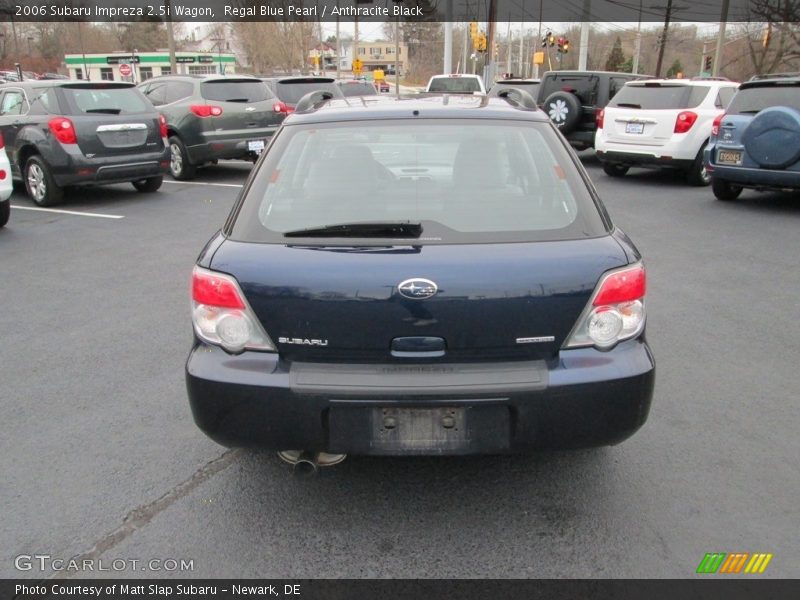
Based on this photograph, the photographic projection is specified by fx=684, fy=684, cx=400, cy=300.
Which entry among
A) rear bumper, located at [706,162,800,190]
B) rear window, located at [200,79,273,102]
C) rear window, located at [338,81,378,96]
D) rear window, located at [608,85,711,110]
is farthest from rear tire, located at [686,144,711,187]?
rear window, located at [338,81,378,96]

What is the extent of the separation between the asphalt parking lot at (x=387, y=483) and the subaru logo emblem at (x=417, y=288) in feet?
3.28

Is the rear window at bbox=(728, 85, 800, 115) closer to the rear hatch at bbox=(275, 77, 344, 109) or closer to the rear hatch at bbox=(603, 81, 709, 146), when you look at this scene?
the rear hatch at bbox=(603, 81, 709, 146)

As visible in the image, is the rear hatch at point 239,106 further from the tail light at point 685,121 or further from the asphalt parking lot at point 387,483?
the asphalt parking lot at point 387,483

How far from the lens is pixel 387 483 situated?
3.09m

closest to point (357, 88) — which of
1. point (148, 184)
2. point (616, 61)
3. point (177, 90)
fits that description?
point (177, 90)

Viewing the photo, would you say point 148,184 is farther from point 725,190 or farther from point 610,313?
point 610,313

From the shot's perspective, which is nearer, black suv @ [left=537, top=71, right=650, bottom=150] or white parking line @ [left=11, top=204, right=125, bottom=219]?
white parking line @ [left=11, top=204, right=125, bottom=219]

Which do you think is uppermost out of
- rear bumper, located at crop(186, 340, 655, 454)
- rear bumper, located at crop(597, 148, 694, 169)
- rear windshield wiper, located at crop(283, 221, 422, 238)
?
rear windshield wiper, located at crop(283, 221, 422, 238)

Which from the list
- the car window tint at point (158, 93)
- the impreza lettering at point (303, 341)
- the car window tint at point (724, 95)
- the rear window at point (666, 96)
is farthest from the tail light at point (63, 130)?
the car window tint at point (724, 95)

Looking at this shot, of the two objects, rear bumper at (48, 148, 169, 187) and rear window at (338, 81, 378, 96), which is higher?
rear window at (338, 81, 378, 96)

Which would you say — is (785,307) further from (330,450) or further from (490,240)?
(330,450)

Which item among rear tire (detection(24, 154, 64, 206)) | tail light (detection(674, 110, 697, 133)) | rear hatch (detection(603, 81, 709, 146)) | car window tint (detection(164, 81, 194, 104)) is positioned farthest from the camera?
car window tint (detection(164, 81, 194, 104))

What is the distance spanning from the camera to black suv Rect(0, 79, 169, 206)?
368 inches

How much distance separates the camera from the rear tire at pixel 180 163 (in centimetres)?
1221
